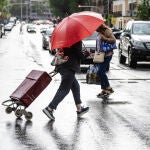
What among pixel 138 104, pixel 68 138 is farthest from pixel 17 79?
pixel 68 138

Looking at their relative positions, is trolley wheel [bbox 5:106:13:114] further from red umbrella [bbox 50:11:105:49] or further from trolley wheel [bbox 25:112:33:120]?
red umbrella [bbox 50:11:105:49]

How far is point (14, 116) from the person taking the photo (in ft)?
34.9

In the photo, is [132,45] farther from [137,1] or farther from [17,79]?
[137,1]

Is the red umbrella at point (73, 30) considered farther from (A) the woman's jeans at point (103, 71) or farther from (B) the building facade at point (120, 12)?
(B) the building facade at point (120, 12)

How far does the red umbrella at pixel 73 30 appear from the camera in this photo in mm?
10062

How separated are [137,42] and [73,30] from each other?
13188 millimetres

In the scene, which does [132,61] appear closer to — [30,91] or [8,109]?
[8,109]

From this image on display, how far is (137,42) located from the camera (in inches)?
912

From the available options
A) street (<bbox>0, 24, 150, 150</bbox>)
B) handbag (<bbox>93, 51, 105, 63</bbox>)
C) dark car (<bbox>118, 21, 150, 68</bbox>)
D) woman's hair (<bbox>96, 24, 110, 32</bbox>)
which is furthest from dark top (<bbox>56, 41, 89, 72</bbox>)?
dark car (<bbox>118, 21, 150, 68</bbox>)

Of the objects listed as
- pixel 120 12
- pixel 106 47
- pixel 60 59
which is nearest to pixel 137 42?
pixel 106 47

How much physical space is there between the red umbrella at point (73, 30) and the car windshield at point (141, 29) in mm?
13565

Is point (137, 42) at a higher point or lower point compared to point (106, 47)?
lower

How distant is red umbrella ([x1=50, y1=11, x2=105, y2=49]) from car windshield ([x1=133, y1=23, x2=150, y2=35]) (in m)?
13.6

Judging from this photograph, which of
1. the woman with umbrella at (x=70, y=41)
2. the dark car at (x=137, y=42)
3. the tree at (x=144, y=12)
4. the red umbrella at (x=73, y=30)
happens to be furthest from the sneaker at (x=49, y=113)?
the tree at (x=144, y=12)
